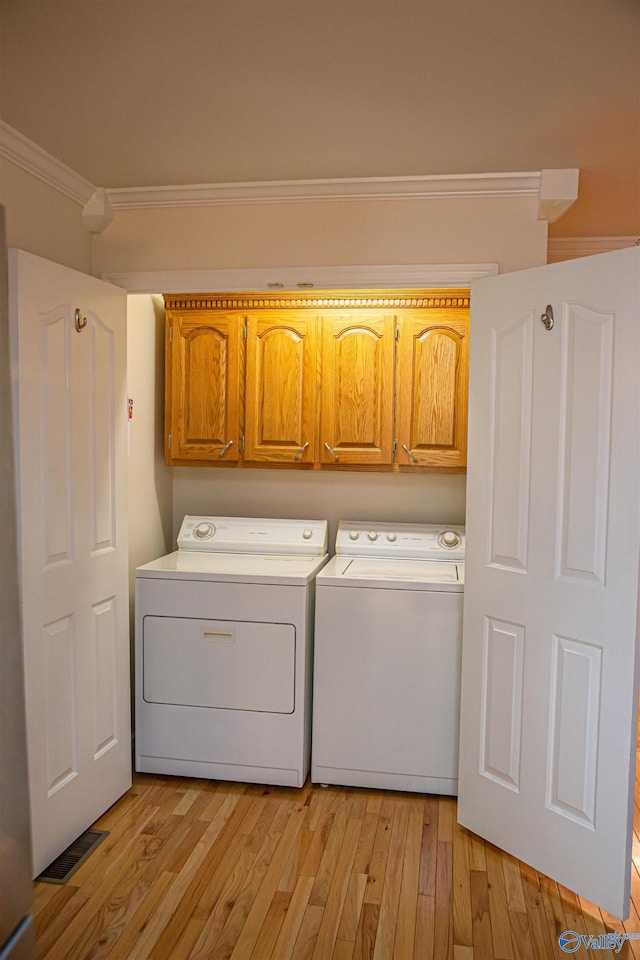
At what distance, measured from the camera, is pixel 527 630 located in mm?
2398

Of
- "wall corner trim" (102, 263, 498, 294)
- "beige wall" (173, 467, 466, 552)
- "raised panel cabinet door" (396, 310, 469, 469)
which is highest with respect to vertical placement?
"wall corner trim" (102, 263, 498, 294)

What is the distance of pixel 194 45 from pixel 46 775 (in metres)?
2.25

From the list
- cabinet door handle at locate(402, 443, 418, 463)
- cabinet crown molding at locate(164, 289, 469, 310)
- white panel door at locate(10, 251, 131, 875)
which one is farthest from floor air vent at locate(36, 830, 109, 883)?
cabinet crown molding at locate(164, 289, 469, 310)

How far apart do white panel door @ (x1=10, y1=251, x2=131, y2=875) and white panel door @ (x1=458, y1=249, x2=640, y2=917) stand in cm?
139

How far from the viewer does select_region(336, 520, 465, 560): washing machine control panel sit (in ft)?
11.2

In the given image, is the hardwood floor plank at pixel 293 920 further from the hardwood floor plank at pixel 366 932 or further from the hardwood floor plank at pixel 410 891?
the hardwood floor plank at pixel 410 891

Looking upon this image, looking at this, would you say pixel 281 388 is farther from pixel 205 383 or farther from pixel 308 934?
pixel 308 934

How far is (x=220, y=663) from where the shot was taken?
2.99 m

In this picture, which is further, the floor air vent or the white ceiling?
the floor air vent

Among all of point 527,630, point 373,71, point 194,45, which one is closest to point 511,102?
point 373,71

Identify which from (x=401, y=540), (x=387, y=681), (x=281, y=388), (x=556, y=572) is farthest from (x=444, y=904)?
(x=281, y=388)

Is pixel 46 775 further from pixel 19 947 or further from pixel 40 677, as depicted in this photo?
pixel 19 947

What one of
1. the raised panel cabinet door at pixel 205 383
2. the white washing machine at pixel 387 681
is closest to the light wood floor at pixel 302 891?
the white washing machine at pixel 387 681

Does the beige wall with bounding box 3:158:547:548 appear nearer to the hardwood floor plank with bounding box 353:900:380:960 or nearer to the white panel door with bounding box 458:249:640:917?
the white panel door with bounding box 458:249:640:917
